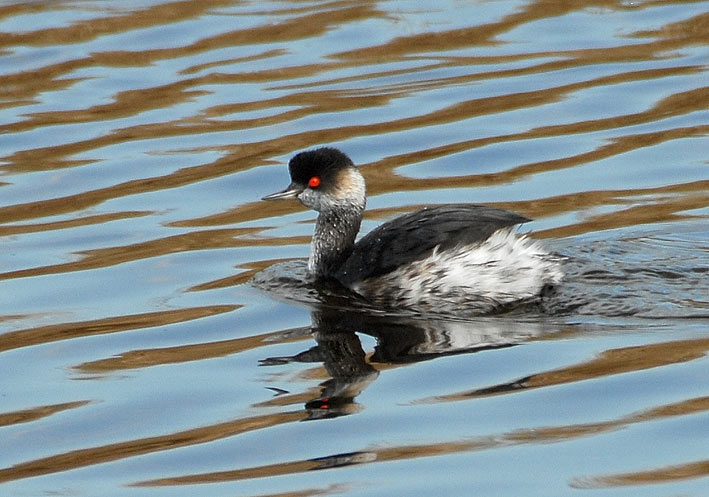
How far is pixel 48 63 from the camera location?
12.2 m

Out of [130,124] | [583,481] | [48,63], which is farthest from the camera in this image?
[48,63]

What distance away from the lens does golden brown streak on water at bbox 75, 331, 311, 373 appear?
627 centimetres

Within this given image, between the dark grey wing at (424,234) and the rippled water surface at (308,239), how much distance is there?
9.8 inches

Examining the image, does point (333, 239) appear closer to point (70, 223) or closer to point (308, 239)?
point (308, 239)

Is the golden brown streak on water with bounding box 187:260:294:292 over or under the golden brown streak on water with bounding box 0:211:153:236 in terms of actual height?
under

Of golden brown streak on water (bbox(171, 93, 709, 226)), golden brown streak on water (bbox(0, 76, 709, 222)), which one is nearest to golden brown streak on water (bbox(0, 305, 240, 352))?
golden brown streak on water (bbox(171, 93, 709, 226))

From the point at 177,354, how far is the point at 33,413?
848mm

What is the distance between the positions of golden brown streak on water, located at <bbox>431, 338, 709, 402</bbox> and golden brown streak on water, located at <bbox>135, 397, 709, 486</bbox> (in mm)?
448

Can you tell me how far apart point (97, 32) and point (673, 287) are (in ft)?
23.4

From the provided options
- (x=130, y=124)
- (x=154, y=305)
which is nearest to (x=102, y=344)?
(x=154, y=305)

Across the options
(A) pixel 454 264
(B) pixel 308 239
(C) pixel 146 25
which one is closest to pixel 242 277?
(B) pixel 308 239

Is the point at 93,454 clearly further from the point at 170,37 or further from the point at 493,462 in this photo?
the point at 170,37

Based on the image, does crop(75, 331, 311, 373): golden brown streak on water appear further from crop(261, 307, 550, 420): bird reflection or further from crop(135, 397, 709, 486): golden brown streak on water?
crop(135, 397, 709, 486): golden brown streak on water

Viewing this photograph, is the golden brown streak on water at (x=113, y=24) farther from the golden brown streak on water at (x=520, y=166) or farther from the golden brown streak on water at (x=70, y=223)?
the golden brown streak on water at (x=70, y=223)
